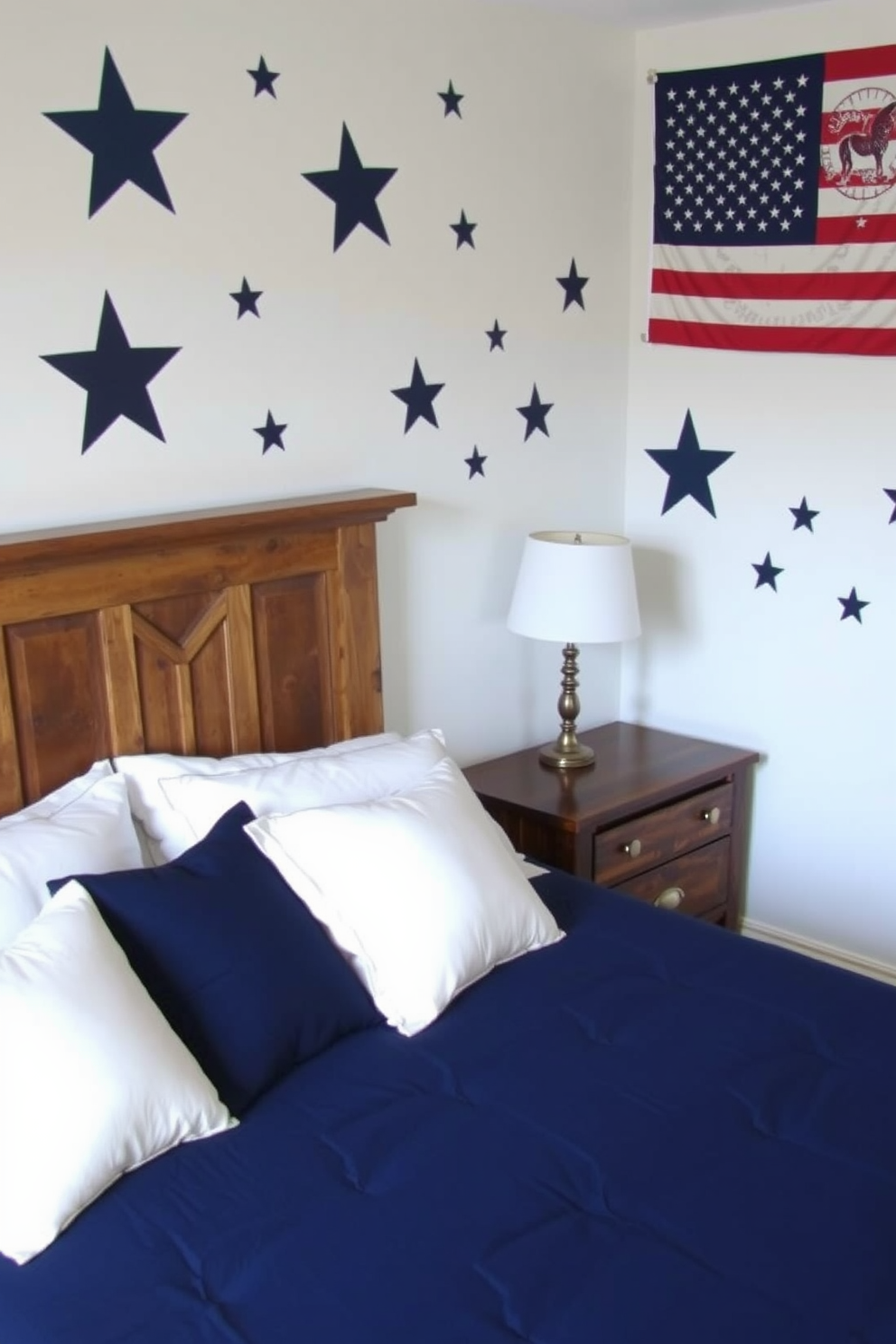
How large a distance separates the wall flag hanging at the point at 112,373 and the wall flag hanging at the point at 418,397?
606 mm

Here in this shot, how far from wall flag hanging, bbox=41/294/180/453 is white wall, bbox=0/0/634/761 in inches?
0.8

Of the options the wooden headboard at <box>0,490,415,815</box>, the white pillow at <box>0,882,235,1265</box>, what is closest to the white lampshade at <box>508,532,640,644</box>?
the wooden headboard at <box>0,490,415,815</box>

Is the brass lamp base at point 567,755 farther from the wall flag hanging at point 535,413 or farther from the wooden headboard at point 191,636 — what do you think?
the wall flag hanging at point 535,413

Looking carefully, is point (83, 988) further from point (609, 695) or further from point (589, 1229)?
point (609, 695)

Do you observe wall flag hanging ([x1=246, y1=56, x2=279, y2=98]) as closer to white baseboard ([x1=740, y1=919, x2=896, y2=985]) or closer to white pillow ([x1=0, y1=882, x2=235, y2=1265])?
white pillow ([x1=0, y1=882, x2=235, y2=1265])

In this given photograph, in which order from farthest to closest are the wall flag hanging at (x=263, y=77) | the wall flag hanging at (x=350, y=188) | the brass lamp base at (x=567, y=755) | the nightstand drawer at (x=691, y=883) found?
the brass lamp base at (x=567, y=755) → the nightstand drawer at (x=691, y=883) → the wall flag hanging at (x=350, y=188) → the wall flag hanging at (x=263, y=77)

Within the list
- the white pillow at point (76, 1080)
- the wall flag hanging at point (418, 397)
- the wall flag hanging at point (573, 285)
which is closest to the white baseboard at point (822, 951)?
the wall flag hanging at point (418, 397)

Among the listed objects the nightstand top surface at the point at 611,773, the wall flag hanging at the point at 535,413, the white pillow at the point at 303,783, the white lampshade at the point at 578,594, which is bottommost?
the nightstand top surface at the point at 611,773

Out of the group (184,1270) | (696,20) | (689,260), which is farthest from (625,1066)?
(696,20)

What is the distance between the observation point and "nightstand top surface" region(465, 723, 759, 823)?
9.75ft

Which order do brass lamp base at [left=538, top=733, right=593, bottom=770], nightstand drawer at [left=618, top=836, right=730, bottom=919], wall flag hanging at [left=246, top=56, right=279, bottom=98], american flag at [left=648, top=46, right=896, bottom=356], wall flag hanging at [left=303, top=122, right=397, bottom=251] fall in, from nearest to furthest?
wall flag hanging at [left=246, top=56, right=279, bottom=98], wall flag hanging at [left=303, top=122, right=397, bottom=251], american flag at [left=648, top=46, right=896, bottom=356], nightstand drawer at [left=618, top=836, right=730, bottom=919], brass lamp base at [left=538, top=733, right=593, bottom=770]

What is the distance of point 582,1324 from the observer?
1481 millimetres

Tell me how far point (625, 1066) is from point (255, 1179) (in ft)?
1.88

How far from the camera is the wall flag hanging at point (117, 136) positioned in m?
2.28
